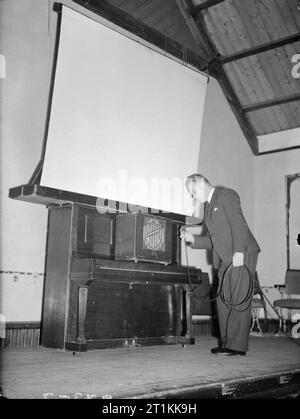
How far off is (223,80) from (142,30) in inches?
70.8

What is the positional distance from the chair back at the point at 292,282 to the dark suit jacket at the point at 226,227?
8.66ft

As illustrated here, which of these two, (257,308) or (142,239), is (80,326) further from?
(257,308)

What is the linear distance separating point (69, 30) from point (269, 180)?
4.25m

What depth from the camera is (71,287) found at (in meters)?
3.78

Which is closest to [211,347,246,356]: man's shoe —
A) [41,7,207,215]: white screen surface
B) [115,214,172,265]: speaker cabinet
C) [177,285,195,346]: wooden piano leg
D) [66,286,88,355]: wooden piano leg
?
[177,285,195,346]: wooden piano leg

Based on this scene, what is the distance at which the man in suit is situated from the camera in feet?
12.1

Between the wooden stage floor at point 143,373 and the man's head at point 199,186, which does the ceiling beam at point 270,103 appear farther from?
the wooden stage floor at point 143,373

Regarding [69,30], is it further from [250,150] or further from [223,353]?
[250,150]

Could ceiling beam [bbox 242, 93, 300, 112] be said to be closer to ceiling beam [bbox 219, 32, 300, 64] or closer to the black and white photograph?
ceiling beam [bbox 219, 32, 300, 64]

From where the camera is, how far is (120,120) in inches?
184

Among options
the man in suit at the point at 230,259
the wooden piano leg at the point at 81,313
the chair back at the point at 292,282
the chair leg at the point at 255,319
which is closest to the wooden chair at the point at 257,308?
the chair leg at the point at 255,319

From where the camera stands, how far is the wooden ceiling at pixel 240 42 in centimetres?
584

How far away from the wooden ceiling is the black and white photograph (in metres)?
0.04
